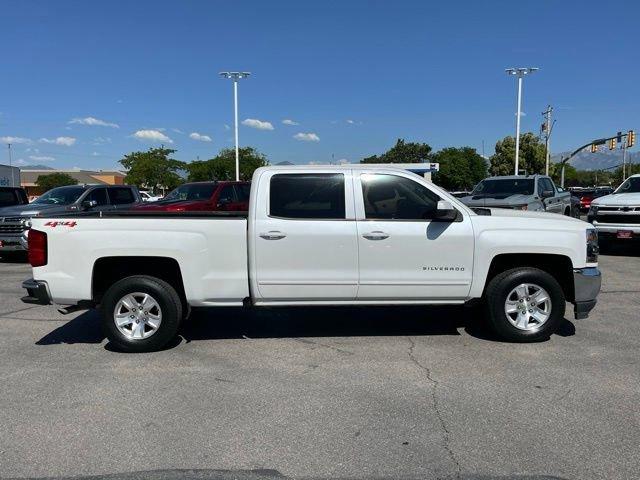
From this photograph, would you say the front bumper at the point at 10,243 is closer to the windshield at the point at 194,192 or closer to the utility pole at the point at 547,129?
the windshield at the point at 194,192

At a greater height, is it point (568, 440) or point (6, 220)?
point (6, 220)

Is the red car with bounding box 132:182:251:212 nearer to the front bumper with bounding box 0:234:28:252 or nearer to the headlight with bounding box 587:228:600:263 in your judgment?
the front bumper with bounding box 0:234:28:252

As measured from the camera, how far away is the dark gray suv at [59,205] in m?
12.4

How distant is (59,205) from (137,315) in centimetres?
905

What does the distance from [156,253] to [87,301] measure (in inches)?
35.5

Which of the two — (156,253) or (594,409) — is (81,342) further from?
(594,409)

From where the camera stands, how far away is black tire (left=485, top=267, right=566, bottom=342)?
562 centimetres

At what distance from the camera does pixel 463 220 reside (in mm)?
5578

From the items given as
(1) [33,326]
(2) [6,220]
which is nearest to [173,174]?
(2) [6,220]

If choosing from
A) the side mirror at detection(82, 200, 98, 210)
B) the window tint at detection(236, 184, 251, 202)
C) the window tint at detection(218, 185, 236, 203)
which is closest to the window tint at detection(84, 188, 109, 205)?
the side mirror at detection(82, 200, 98, 210)

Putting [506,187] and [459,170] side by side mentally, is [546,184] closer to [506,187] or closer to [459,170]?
[506,187]

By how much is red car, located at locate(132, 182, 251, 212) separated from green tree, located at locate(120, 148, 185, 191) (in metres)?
52.7

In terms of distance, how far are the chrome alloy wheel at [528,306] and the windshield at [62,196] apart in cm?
1149

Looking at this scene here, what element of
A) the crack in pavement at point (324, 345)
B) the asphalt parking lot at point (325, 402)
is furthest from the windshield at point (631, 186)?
the crack in pavement at point (324, 345)
